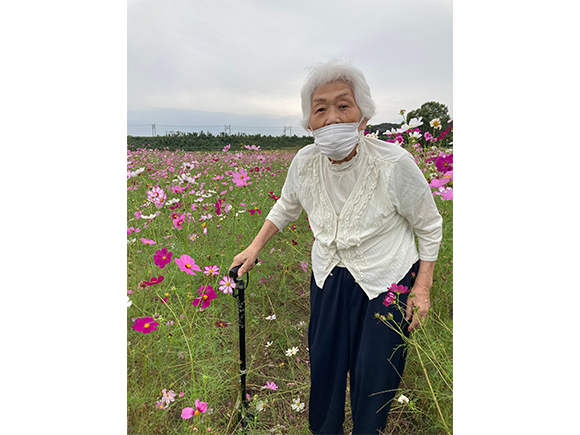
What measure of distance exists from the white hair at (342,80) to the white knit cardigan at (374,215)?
0.38 feet

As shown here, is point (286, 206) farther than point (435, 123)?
No

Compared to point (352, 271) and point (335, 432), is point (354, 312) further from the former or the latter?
point (335, 432)

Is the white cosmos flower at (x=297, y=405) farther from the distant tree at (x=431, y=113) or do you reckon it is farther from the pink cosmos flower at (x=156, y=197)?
the distant tree at (x=431, y=113)

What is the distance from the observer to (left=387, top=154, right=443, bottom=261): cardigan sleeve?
922 millimetres

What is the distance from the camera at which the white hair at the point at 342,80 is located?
91 centimetres

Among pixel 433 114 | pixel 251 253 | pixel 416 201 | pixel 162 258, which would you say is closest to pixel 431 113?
pixel 433 114

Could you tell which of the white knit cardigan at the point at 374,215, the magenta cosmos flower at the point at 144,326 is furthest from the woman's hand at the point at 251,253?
the magenta cosmos flower at the point at 144,326

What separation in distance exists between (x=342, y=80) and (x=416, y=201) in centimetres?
43

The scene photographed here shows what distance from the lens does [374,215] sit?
95 centimetres

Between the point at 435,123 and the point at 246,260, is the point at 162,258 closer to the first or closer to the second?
the point at 246,260

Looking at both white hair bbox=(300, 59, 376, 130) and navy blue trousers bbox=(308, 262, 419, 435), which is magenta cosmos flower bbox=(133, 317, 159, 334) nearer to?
navy blue trousers bbox=(308, 262, 419, 435)

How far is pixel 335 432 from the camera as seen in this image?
3.81 feet

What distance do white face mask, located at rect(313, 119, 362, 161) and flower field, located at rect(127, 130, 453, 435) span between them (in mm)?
254

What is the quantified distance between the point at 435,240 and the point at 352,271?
282 mm
